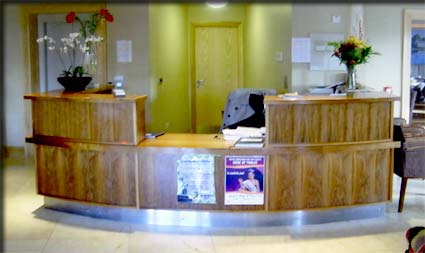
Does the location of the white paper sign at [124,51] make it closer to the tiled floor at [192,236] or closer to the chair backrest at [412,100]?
the tiled floor at [192,236]

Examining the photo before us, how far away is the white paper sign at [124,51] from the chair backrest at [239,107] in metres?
1.68

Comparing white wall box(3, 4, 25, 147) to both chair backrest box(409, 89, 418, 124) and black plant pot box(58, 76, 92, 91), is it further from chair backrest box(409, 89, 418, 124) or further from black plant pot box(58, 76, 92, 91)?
chair backrest box(409, 89, 418, 124)

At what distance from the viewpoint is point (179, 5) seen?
28.0ft

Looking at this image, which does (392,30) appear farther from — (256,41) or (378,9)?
(256,41)

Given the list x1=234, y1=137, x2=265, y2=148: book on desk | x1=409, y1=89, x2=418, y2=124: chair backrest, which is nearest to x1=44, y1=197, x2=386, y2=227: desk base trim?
x1=234, y1=137, x2=265, y2=148: book on desk

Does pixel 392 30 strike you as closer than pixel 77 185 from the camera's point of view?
No

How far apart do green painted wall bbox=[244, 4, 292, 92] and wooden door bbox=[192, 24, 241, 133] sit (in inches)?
14.6

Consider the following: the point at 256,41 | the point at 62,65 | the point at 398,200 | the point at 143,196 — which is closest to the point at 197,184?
the point at 143,196

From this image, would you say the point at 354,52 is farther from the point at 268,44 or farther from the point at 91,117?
the point at 268,44

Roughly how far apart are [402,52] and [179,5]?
360cm

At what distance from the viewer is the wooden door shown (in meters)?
9.27

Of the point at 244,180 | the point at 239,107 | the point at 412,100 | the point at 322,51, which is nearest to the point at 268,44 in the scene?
the point at 322,51

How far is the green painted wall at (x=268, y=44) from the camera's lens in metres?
6.76

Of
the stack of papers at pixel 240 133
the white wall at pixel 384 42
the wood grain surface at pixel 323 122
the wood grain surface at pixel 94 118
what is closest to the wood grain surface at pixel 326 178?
the wood grain surface at pixel 323 122
